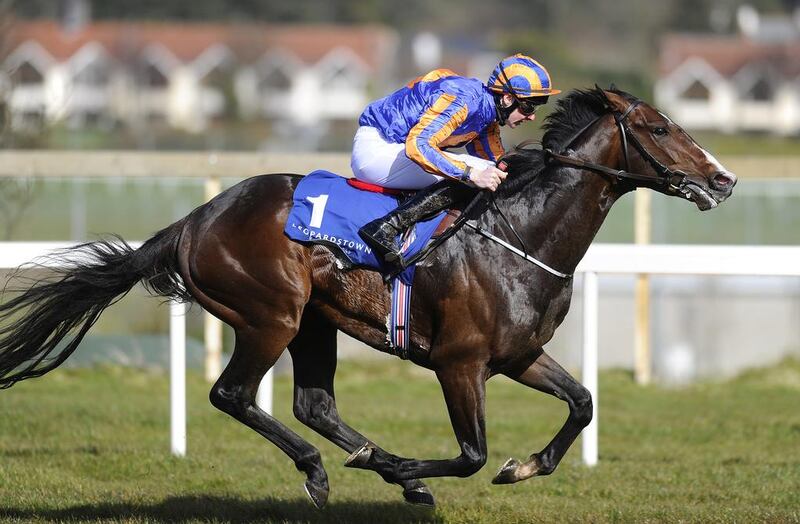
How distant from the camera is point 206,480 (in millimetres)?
6461

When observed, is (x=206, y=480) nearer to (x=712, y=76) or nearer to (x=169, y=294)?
(x=169, y=294)

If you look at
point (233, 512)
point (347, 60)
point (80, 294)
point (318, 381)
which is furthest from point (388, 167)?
point (347, 60)

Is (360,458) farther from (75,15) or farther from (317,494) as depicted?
(75,15)

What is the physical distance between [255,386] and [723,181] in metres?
2.18

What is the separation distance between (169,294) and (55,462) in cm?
176

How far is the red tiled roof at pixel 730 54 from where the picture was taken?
196 feet

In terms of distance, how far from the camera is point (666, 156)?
5.21 meters

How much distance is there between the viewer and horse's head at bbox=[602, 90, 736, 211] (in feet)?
16.8

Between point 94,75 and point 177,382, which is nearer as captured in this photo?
point 177,382

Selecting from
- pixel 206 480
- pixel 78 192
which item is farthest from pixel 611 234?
pixel 206 480

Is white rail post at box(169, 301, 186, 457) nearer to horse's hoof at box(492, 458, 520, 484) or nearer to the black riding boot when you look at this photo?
the black riding boot

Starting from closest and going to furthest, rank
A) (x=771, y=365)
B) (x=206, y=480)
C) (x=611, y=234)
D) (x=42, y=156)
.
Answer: (x=206, y=480)
(x=42, y=156)
(x=771, y=365)
(x=611, y=234)

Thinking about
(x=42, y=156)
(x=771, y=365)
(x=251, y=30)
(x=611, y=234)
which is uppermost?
(x=251, y=30)

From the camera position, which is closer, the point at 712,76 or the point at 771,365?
the point at 771,365
